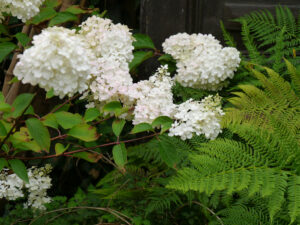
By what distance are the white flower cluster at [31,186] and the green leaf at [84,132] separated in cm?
51

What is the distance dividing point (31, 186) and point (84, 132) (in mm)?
649

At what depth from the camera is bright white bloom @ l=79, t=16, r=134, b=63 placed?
→ 1.30 metres

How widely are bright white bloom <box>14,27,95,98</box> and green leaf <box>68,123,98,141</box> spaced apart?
26cm

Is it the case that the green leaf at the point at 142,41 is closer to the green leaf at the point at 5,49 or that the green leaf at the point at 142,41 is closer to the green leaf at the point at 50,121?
the green leaf at the point at 5,49

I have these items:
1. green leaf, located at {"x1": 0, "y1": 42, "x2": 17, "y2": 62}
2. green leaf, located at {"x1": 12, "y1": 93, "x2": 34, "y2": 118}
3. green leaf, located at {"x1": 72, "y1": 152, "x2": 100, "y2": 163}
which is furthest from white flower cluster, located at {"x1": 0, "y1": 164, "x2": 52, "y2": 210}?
green leaf, located at {"x1": 12, "y1": 93, "x2": 34, "y2": 118}

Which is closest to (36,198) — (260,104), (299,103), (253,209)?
(253,209)

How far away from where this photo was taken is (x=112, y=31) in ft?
4.36

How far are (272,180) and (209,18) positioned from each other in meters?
1.27

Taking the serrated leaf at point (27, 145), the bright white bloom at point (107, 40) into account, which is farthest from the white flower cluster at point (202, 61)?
the serrated leaf at point (27, 145)

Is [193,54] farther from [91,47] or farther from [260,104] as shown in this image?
[91,47]

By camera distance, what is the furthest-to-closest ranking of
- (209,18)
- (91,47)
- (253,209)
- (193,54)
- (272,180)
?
(209,18)
(193,54)
(253,209)
(91,47)
(272,180)

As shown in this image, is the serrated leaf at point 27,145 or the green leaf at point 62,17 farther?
the green leaf at point 62,17

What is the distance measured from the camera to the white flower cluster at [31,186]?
1.51 metres

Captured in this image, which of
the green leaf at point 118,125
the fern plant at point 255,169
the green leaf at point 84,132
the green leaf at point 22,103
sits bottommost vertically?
the fern plant at point 255,169
